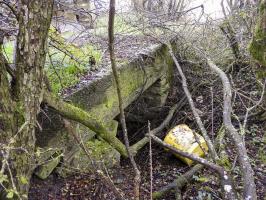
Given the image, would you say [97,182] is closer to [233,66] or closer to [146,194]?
[146,194]

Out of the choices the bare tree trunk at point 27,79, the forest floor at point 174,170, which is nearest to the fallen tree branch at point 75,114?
the bare tree trunk at point 27,79

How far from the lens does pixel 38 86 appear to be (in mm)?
2156

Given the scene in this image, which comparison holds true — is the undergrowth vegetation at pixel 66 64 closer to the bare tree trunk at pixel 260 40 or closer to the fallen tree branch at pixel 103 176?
the fallen tree branch at pixel 103 176

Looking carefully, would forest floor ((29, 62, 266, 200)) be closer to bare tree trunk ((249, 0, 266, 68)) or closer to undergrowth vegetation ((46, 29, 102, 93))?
bare tree trunk ((249, 0, 266, 68))

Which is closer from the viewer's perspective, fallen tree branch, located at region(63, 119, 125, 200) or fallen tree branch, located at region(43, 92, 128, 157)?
fallen tree branch, located at region(63, 119, 125, 200)

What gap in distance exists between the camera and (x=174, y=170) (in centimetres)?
473

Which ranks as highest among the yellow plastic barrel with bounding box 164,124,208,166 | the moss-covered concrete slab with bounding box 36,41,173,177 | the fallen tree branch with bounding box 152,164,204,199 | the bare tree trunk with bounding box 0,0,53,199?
the bare tree trunk with bounding box 0,0,53,199

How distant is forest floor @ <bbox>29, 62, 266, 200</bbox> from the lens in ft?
11.7

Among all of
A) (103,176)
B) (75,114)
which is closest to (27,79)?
(103,176)

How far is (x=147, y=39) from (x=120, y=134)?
162 cm

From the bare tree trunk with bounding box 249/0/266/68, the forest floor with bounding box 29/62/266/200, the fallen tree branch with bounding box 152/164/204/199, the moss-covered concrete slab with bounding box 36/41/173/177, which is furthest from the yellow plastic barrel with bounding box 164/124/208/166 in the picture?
the bare tree trunk with bounding box 249/0/266/68

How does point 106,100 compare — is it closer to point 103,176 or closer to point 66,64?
point 66,64

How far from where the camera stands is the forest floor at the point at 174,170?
356 centimetres

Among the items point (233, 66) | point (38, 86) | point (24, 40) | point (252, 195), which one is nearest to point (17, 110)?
point (38, 86)
